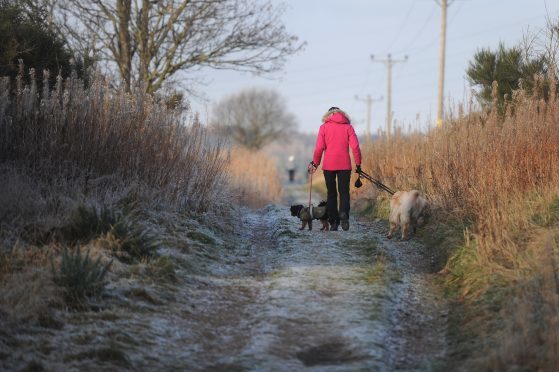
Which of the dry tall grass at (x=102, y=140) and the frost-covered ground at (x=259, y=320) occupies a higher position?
the dry tall grass at (x=102, y=140)

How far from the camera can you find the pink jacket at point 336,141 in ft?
35.1

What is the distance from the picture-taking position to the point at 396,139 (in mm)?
17297

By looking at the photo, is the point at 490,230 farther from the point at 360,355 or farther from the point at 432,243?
the point at 360,355

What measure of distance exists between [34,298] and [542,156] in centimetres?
681

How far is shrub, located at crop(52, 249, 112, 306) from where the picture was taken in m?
6.02

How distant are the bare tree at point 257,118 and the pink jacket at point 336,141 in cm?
5699

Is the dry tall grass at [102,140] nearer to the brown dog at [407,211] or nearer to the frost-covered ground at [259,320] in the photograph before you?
the frost-covered ground at [259,320]

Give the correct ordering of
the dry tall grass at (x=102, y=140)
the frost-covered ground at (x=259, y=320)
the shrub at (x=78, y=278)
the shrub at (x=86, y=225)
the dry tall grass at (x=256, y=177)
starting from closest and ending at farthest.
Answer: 1. the frost-covered ground at (x=259, y=320)
2. the shrub at (x=78, y=278)
3. the shrub at (x=86, y=225)
4. the dry tall grass at (x=102, y=140)
5. the dry tall grass at (x=256, y=177)

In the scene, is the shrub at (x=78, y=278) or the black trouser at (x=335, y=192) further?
the black trouser at (x=335, y=192)

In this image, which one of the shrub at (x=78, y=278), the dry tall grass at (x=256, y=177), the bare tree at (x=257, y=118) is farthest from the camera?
the bare tree at (x=257, y=118)

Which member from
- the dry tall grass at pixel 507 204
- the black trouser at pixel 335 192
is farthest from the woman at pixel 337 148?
the dry tall grass at pixel 507 204

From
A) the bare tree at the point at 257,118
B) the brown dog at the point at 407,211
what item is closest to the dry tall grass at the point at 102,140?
the brown dog at the point at 407,211

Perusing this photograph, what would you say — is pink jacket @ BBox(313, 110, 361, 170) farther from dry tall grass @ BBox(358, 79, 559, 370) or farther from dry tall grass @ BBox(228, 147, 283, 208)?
dry tall grass @ BBox(228, 147, 283, 208)

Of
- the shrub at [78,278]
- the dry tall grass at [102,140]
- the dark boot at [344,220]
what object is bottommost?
the shrub at [78,278]
